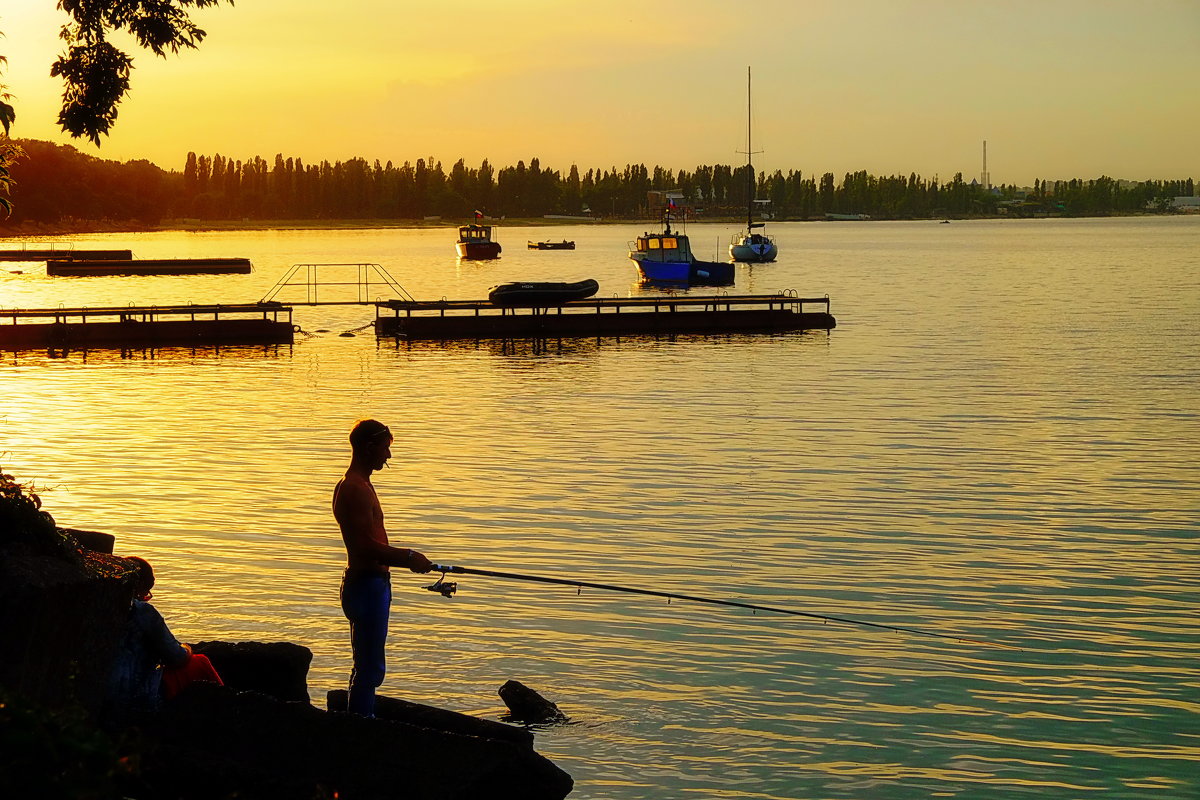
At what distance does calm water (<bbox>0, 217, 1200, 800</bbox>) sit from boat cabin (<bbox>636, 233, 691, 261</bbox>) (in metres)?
46.0

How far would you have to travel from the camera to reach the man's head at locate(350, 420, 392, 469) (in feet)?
24.7

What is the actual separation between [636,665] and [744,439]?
13.5m

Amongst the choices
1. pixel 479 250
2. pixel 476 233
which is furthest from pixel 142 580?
pixel 476 233

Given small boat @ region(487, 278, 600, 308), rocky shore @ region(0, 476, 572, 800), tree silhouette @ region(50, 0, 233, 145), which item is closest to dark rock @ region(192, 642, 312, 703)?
rocky shore @ region(0, 476, 572, 800)

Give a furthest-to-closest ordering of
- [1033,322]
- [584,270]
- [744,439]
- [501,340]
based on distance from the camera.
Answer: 1. [584,270]
2. [1033,322]
3. [501,340]
4. [744,439]

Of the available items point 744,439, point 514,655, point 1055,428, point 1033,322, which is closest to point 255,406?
point 744,439

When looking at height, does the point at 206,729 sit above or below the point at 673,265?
below

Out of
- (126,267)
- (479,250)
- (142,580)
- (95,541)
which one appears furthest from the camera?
(479,250)

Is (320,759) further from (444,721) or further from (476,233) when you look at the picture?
(476,233)

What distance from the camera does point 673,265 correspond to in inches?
3255

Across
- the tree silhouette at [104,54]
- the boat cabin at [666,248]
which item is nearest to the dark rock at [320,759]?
the tree silhouette at [104,54]

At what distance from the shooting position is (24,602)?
678cm

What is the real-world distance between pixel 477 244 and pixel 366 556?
118704mm

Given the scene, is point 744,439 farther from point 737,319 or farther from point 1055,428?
point 737,319
